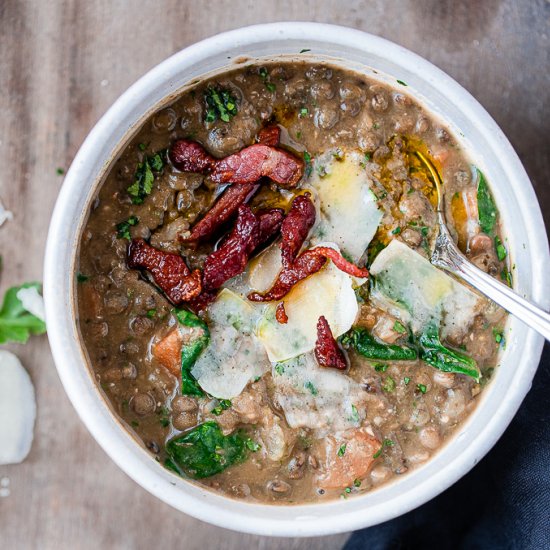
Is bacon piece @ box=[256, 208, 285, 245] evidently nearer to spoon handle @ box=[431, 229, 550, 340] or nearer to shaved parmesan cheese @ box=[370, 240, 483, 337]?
shaved parmesan cheese @ box=[370, 240, 483, 337]

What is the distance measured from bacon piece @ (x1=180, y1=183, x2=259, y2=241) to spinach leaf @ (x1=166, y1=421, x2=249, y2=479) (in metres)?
0.62

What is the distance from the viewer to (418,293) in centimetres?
247

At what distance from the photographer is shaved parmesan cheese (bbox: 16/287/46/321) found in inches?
110

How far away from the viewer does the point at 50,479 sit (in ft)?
9.41

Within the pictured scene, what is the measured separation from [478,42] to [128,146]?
4.48 ft

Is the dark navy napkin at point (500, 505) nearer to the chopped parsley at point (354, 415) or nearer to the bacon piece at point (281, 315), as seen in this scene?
the chopped parsley at point (354, 415)

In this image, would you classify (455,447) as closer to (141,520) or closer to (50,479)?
(141,520)

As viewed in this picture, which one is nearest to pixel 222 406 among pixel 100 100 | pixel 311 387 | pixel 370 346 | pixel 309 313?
pixel 311 387

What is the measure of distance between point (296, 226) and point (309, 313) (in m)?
0.29

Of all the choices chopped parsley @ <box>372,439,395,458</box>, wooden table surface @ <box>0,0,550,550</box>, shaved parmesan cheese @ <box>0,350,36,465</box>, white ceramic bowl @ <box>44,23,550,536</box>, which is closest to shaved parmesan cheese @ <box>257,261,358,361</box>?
chopped parsley @ <box>372,439,395,458</box>

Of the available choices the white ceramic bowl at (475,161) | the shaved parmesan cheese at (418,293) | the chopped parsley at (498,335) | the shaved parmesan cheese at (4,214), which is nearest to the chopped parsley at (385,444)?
the white ceramic bowl at (475,161)

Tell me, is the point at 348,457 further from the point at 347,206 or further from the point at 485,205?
the point at 485,205

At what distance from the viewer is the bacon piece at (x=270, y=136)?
2.40 meters

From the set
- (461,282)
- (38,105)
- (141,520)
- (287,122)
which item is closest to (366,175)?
(287,122)
